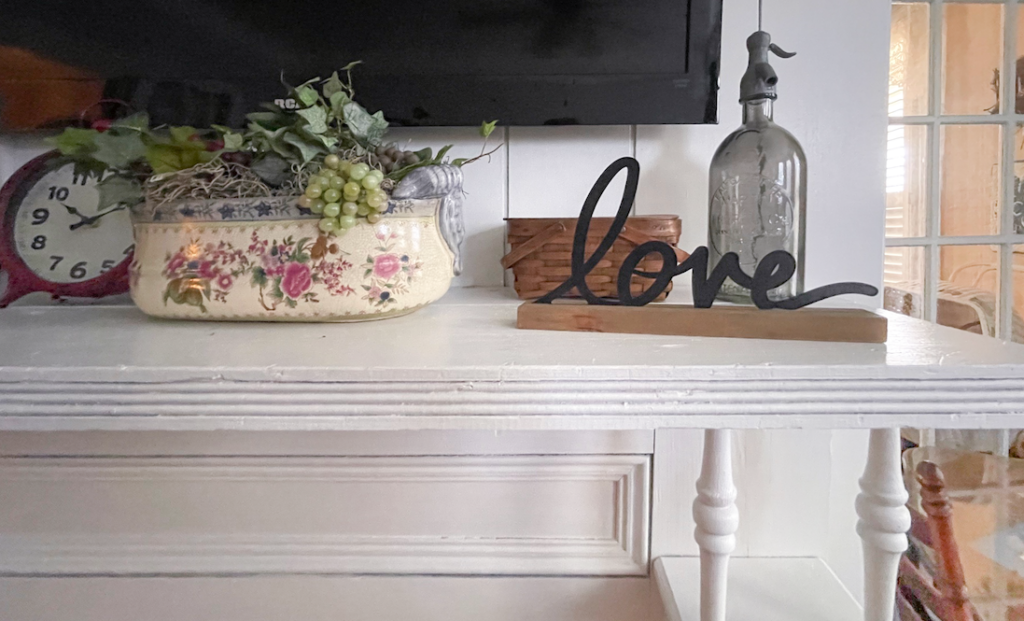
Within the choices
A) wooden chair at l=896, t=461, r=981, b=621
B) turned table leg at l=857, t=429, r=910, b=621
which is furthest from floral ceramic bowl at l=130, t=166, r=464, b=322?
wooden chair at l=896, t=461, r=981, b=621

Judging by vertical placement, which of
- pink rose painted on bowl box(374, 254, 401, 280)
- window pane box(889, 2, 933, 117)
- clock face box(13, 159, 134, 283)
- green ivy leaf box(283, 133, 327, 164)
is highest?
window pane box(889, 2, 933, 117)

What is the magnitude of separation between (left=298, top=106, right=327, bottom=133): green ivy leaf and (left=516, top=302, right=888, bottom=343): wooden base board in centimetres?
23

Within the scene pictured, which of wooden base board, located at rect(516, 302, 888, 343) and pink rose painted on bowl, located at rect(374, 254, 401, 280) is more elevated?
pink rose painted on bowl, located at rect(374, 254, 401, 280)

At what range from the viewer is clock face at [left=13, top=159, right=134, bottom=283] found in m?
0.69

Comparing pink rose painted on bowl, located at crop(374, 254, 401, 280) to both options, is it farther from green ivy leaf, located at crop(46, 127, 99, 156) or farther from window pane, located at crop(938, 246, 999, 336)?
window pane, located at crop(938, 246, 999, 336)

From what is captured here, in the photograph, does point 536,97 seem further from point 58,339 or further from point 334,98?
point 58,339

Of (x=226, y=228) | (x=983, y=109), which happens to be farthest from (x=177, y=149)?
(x=983, y=109)

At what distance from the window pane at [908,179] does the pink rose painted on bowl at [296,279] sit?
3.67ft

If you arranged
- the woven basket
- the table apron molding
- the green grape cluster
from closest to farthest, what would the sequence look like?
the table apron molding
the green grape cluster
the woven basket

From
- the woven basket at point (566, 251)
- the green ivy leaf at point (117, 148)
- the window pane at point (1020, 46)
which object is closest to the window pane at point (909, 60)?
the window pane at point (1020, 46)

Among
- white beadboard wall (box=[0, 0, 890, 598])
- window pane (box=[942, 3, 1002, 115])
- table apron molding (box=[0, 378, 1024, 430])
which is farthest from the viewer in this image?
window pane (box=[942, 3, 1002, 115])

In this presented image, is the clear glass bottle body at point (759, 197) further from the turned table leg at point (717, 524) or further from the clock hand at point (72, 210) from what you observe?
the clock hand at point (72, 210)

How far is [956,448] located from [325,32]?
1.32 metres

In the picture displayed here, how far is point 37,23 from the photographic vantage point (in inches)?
29.4
